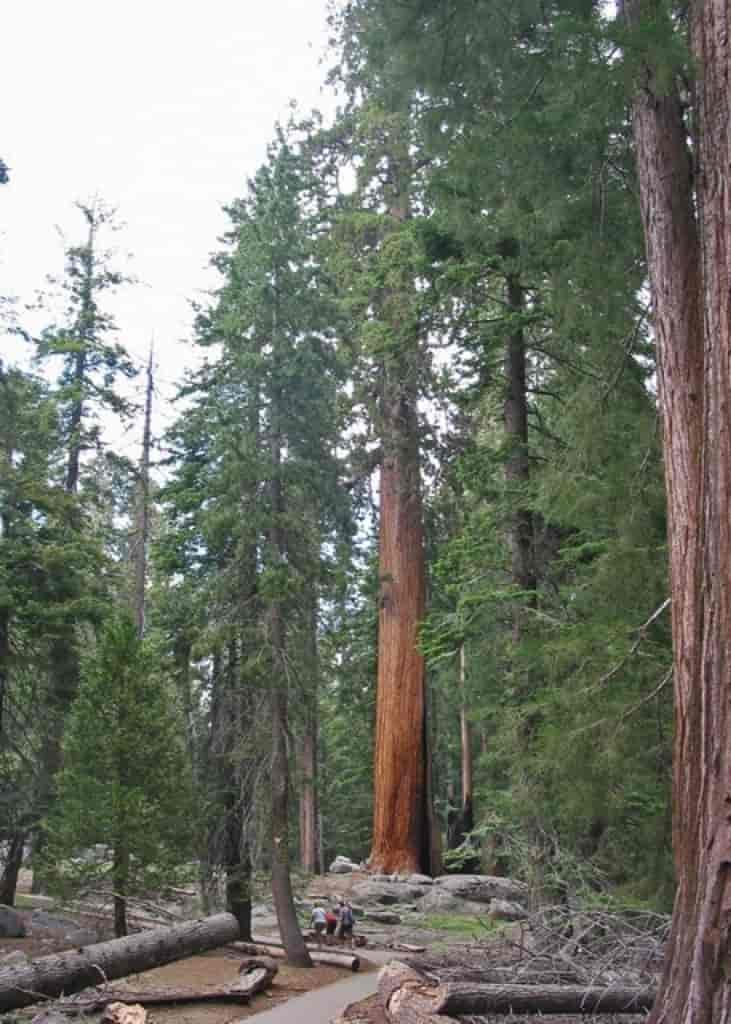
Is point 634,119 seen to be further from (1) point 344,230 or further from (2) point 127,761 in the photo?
(1) point 344,230

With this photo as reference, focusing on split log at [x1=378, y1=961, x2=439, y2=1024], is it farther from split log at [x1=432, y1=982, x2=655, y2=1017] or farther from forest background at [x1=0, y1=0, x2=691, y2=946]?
forest background at [x1=0, y1=0, x2=691, y2=946]

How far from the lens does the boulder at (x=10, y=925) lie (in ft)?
47.5

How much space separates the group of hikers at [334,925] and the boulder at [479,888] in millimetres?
3423

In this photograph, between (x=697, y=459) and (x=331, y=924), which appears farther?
(x=331, y=924)

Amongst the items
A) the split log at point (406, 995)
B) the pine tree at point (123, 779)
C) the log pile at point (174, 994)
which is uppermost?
the pine tree at point (123, 779)

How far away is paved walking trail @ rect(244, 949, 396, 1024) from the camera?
28.6ft

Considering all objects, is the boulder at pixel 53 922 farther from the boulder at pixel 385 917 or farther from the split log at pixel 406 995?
the split log at pixel 406 995

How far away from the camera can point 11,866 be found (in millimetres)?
16297

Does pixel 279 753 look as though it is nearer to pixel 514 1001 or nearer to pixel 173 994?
pixel 173 994

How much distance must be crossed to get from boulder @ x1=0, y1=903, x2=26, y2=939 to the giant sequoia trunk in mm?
12904

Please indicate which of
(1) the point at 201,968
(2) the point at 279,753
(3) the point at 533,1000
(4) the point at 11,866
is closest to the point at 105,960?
(3) the point at 533,1000

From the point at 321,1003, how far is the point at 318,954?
372cm

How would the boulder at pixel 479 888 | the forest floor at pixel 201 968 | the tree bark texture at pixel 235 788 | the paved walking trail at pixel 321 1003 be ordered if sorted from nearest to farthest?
the paved walking trail at pixel 321 1003, the forest floor at pixel 201 968, the tree bark texture at pixel 235 788, the boulder at pixel 479 888

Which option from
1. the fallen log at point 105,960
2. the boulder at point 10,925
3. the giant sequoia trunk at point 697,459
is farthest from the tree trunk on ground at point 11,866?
the giant sequoia trunk at point 697,459
